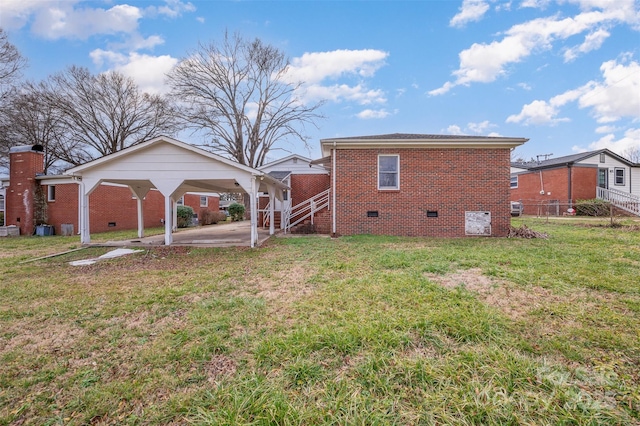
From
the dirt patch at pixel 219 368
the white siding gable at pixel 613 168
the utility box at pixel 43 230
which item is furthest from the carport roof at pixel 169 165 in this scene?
the white siding gable at pixel 613 168

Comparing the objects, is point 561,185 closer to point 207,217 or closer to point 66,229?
point 207,217

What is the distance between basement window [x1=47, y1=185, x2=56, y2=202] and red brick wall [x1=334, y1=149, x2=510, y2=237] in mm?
15692

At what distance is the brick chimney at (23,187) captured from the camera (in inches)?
566

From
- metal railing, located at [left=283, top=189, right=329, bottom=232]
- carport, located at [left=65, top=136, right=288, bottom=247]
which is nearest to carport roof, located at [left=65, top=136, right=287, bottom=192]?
carport, located at [left=65, top=136, right=288, bottom=247]

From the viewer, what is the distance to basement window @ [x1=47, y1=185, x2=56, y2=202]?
1525cm

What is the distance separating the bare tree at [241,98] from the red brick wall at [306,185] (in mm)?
9382

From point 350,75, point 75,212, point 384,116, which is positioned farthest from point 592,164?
point 75,212

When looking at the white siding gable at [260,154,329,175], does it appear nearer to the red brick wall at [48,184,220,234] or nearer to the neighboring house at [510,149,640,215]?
the red brick wall at [48,184,220,234]

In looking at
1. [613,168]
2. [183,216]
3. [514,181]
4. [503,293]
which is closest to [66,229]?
[183,216]

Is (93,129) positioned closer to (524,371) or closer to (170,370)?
(170,370)

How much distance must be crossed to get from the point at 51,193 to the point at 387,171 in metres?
17.8

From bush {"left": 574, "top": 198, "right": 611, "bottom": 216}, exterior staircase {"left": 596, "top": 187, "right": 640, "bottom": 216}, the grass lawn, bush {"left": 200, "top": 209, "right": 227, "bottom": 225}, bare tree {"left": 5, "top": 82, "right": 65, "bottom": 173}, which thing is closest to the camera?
the grass lawn

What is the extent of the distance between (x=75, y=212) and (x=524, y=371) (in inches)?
769

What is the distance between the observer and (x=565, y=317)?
10.9ft
